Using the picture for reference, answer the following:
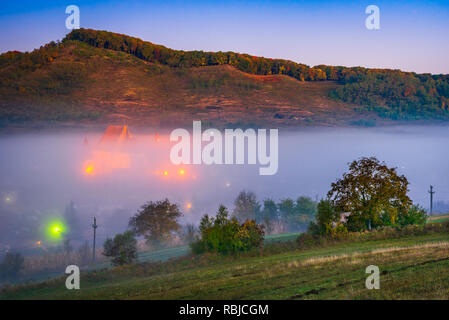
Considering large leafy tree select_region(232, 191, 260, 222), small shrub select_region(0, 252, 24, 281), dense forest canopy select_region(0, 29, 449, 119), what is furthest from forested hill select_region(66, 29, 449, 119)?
small shrub select_region(0, 252, 24, 281)

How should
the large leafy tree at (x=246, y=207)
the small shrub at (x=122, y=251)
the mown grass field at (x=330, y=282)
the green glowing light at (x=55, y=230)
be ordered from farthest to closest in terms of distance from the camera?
1. the green glowing light at (x=55, y=230)
2. the large leafy tree at (x=246, y=207)
3. the small shrub at (x=122, y=251)
4. the mown grass field at (x=330, y=282)

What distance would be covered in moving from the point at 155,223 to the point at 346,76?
132194 mm

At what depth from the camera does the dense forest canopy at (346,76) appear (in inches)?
6929

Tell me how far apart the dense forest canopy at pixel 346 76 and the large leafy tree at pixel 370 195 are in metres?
135

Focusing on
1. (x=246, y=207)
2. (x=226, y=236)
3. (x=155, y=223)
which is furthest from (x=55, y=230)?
(x=226, y=236)

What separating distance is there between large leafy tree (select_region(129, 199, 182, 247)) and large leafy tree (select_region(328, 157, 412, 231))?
53386 millimetres

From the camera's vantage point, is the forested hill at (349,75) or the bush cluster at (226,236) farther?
the forested hill at (349,75)

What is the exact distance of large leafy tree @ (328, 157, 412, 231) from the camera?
41.3m

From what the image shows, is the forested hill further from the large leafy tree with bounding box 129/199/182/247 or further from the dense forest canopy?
the large leafy tree with bounding box 129/199/182/247

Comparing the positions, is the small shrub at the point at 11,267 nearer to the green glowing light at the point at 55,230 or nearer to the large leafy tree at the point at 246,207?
the large leafy tree at the point at 246,207

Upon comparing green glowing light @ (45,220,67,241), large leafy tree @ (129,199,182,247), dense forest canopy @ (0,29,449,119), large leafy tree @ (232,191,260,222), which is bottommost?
green glowing light @ (45,220,67,241)

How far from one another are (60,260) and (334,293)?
93359mm

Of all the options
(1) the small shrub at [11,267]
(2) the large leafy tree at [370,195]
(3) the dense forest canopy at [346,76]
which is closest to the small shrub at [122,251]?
(2) the large leafy tree at [370,195]
